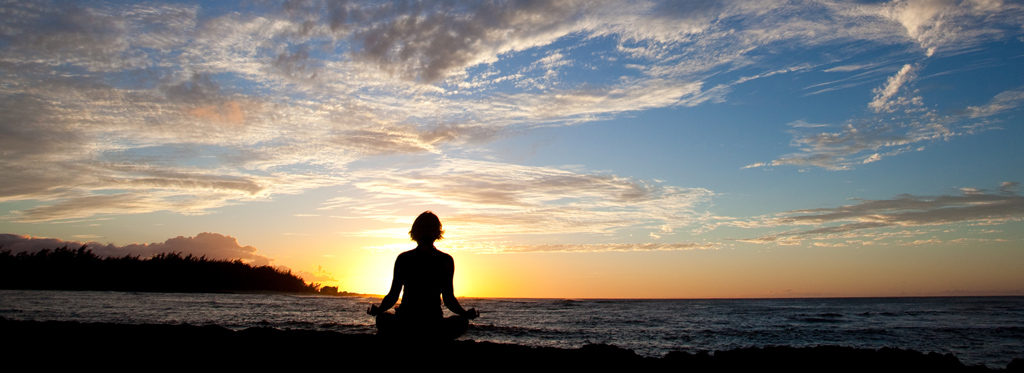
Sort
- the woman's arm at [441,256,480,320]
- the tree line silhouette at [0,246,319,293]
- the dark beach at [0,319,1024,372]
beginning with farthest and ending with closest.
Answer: the tree line silhouette at [0,246,319,293], the dark beach at [0,319,1024,372], the woman's arm at [441,256,480,320]

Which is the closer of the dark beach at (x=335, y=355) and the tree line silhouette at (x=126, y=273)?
the dark beach at (x=335, y=355)

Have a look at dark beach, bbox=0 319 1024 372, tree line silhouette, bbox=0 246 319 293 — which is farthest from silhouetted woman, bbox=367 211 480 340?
tree line silhouette, bbox=0 246 319 293

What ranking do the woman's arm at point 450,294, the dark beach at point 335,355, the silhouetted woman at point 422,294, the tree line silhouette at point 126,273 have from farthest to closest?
the tree line silhouette at point 126,273 < the dark beach at point 335,355 < the woman's arm at point 450,294 < the silhouetted woman at point 422,294

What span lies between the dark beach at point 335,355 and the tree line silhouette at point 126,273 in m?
78.1

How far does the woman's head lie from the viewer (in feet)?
15.3

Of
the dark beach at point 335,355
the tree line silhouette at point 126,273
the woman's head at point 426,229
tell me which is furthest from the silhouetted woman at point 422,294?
the tree line silhouette at point 126,273

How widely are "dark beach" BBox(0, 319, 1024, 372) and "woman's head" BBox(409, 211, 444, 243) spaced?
3712 millimetres

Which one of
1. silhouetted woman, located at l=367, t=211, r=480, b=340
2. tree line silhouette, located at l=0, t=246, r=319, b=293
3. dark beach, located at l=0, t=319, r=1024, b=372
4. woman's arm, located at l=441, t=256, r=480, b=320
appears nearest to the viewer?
silhouetted woman, located at l=367, t=211, r=480, b=340

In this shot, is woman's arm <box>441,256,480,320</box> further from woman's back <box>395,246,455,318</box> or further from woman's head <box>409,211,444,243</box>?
woman's head <box>409,211,444,243</box>

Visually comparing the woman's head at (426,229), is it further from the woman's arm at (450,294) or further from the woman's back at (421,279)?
the woman's arm at (450,294)

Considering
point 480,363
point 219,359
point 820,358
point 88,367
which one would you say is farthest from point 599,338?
point 88,367

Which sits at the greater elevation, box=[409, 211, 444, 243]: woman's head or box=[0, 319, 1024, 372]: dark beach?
box=[409, 211, 444, 243]: woman's head

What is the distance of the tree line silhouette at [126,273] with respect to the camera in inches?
2697

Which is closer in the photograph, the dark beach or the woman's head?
the woman's head
